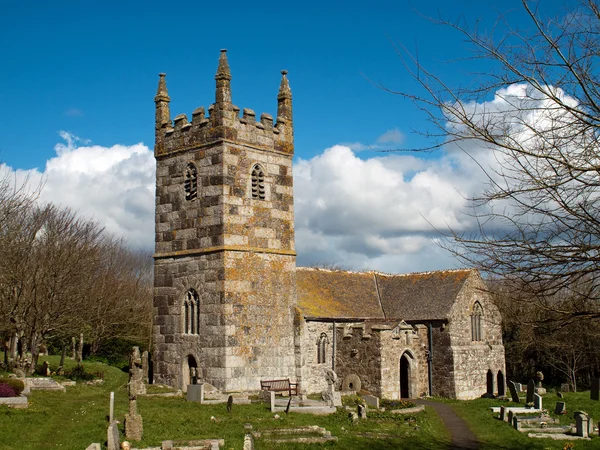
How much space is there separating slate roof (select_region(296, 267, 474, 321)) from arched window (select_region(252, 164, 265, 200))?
18.7 ft

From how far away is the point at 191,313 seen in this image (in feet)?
97.9

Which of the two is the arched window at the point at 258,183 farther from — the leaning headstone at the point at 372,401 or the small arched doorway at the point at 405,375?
the small arched doorway at the point at 405,375

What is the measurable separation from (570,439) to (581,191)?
1457cm

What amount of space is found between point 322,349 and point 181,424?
1360cm

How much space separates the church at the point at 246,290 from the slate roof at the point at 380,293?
10.2 inches

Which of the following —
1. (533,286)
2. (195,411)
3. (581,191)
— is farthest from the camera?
(195,411)

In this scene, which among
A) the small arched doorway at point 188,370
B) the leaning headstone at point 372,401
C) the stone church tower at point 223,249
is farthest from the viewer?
the small arched doorway at point 188,370

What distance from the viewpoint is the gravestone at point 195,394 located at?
25.2 meters

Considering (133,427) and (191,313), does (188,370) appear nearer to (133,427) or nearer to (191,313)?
(191,313)

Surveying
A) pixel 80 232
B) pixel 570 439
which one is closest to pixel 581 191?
pixel 570 439

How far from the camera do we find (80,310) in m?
37.4

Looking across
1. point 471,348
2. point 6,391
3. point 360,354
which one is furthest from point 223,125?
point 471,348

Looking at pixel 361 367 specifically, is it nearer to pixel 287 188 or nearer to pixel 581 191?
pixel 287 188

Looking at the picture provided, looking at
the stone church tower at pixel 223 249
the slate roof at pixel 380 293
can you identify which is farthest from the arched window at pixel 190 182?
the slate roof at pixel 380 293
